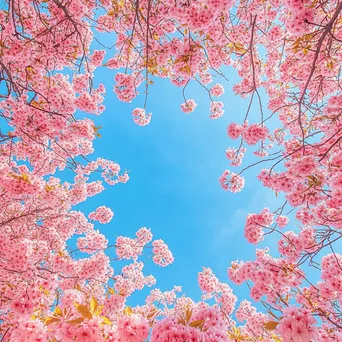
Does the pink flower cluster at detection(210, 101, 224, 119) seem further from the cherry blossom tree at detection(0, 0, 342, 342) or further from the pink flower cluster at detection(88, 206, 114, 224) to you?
the pink flower cluster at detection(88, 206, 114, 224)

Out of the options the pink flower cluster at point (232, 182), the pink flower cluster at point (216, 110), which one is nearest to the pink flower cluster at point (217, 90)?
the pink flower cluster at point (216, 110)

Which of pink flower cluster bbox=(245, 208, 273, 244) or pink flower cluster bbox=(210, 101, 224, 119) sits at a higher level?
pink flower cluster bbox=(210, 101, 224, 119)

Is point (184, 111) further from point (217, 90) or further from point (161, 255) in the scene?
point (161, 255)

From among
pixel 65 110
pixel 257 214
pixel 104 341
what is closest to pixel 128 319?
pixel 104 341

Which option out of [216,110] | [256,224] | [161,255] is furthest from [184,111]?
[161,255]

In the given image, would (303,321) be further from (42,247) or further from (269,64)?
(269,64)

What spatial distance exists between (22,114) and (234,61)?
4990mm

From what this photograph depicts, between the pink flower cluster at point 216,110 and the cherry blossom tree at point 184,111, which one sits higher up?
the pink flower cluster at point 216,110

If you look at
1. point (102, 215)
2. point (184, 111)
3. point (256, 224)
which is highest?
point (184, 111)

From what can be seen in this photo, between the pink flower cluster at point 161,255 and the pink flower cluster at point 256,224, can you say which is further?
the pink flower cluster at point 161,255

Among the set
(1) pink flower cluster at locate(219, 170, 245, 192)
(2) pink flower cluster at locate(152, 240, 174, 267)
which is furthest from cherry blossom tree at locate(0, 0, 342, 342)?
(2) pink flower cluster at locate(152, 240, 174, 267)

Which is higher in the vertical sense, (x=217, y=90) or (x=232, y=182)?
(x=217, y=90)

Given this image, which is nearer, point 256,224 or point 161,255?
point 256,224

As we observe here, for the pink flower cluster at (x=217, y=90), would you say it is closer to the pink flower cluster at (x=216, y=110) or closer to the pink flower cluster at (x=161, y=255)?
the pink flower cluster at (x=216, y=110)
